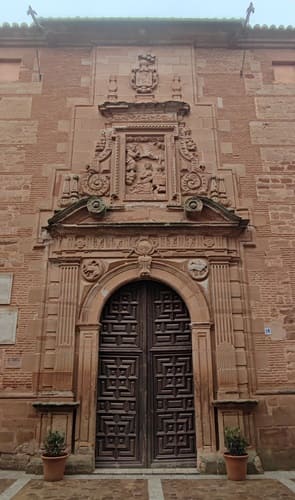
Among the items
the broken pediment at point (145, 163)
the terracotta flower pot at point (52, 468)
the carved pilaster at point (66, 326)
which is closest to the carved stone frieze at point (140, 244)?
the carved pilaster at point (66, 326)

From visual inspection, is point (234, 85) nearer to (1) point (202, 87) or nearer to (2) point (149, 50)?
(1) point (202, 87)

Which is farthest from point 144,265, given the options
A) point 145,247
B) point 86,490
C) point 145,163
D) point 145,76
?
point 145,76

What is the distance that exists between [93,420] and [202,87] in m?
7.09

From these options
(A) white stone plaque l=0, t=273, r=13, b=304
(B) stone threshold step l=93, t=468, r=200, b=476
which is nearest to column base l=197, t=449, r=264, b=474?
(B) stone threshold step l=93, t=468, r=200, b=476

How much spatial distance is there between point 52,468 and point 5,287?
10.4 ft

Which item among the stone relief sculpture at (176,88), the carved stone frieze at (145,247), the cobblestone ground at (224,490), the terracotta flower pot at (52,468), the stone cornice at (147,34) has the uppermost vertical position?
the stone cornice at (147,34)

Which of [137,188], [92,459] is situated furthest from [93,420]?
[137,188]

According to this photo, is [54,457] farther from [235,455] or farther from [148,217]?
[148,217]

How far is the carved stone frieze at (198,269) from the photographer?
7712mm

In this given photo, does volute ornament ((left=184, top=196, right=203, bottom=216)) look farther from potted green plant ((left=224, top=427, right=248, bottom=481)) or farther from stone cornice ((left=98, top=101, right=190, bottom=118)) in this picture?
potted green plant ((left=224, top=427, right=248, bottom=481))

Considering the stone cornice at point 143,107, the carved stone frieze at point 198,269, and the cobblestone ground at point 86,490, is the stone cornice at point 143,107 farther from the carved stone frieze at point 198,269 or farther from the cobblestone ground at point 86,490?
the cobblestone ground at point 86,490

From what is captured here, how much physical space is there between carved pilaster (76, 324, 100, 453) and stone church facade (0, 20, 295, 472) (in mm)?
25

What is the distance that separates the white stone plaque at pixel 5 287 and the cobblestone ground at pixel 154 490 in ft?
9.68

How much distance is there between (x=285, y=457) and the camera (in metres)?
6.89
